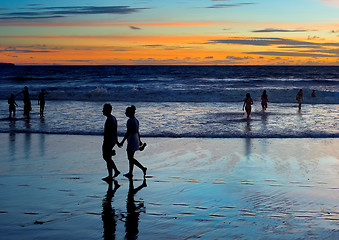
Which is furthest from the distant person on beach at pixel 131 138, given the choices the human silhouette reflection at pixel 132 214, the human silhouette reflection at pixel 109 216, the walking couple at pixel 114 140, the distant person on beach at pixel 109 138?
the human silhouette reflection at pixel 109 216

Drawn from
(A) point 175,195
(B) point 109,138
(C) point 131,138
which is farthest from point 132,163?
(A) point 175,195

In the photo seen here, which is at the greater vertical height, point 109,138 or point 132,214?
point 109,138

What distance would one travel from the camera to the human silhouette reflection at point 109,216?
5.50 metres

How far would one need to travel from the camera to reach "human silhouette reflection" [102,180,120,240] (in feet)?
18.0

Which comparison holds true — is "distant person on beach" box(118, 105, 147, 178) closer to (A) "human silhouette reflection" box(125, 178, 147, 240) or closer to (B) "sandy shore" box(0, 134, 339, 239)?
(B) "sandy shore" box(0, 134, 339, 239)

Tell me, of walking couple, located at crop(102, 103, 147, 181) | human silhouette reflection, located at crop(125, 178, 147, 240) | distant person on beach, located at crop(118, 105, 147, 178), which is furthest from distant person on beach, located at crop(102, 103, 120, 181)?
human silhouette reflection, located at crop(125, 178, 147, 240)

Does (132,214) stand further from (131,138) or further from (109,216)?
(131,138)

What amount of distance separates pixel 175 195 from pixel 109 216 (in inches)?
60.4

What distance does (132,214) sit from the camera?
6.30 m

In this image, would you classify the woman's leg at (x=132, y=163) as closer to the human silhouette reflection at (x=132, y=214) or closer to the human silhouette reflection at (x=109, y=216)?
the human silhouette reflection at (x=132, y=214)

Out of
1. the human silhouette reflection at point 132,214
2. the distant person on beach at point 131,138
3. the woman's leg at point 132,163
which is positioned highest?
the distant person on beach at point 131,138

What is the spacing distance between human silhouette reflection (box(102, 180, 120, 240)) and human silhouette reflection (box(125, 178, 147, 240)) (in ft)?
0.63

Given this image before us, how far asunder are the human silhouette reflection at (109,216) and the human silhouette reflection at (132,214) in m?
0.19

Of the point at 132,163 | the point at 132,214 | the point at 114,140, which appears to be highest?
the point at 114,140
